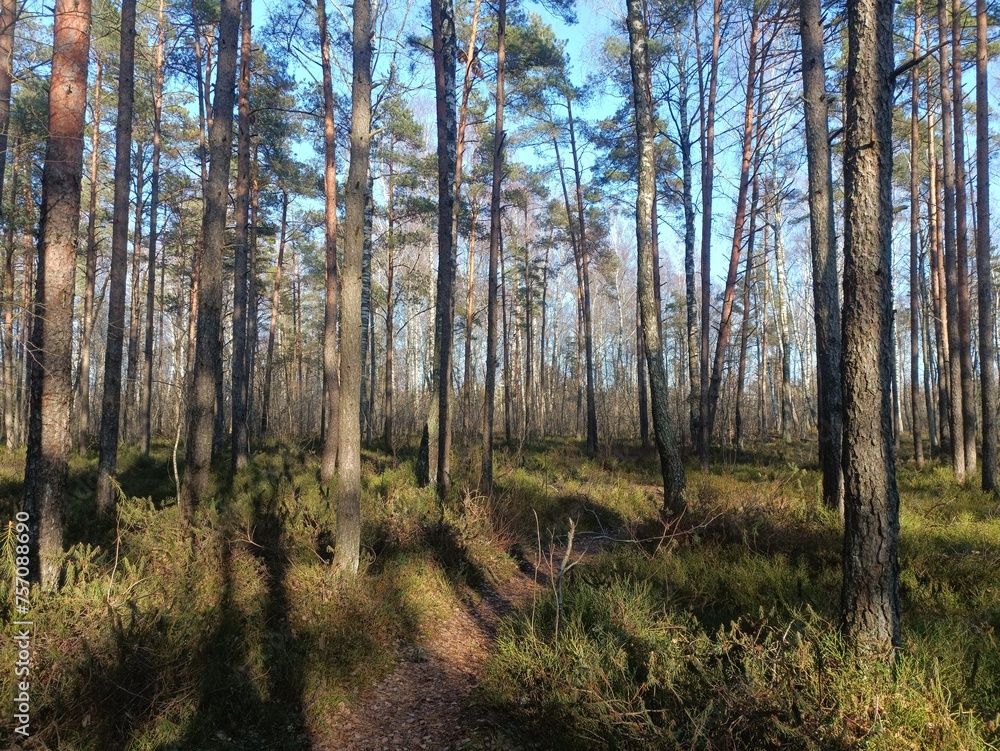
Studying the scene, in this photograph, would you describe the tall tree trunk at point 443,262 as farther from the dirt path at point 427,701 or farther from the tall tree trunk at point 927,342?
the tall tree trunk at point 927,342

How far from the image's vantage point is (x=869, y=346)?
11.1ft

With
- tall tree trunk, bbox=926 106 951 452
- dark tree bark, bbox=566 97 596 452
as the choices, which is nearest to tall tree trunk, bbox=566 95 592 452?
dark tree bark, bbox=566 97 596 452

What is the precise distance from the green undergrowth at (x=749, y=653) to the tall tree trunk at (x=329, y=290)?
546 cm

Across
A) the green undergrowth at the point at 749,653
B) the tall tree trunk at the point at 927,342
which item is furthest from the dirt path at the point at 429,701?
the tall tree trunk at the point at 927,342

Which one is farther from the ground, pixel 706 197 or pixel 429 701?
pixel 706 197

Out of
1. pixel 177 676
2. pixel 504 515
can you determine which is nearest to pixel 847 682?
pixel 177 676

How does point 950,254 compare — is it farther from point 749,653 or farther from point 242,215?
point 242,215

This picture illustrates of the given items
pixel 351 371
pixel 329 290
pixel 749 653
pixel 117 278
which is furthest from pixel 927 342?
pixel 117 278

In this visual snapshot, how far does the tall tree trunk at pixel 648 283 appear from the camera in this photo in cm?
779

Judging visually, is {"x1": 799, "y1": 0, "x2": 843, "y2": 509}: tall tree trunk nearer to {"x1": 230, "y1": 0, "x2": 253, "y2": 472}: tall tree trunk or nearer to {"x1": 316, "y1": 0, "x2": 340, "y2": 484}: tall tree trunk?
{"x1": 316, "y1": 0, "x2": 340, "y2": 484}: tall tree trunk

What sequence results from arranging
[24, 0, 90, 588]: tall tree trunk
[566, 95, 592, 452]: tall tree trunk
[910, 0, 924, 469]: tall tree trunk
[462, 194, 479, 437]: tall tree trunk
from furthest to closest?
[566, 95, 592, 452]: tall tree trunk < [462, 194, 479, 437]: tall tree trunk < [910, 0, 924, 469]: tall tree trunk < [24, 0, 90, 588]: tall tree trunk

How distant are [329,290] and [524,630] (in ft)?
26.8

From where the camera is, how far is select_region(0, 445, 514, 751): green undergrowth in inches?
129

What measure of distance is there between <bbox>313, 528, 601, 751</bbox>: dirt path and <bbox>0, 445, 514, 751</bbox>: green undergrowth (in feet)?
0.46
